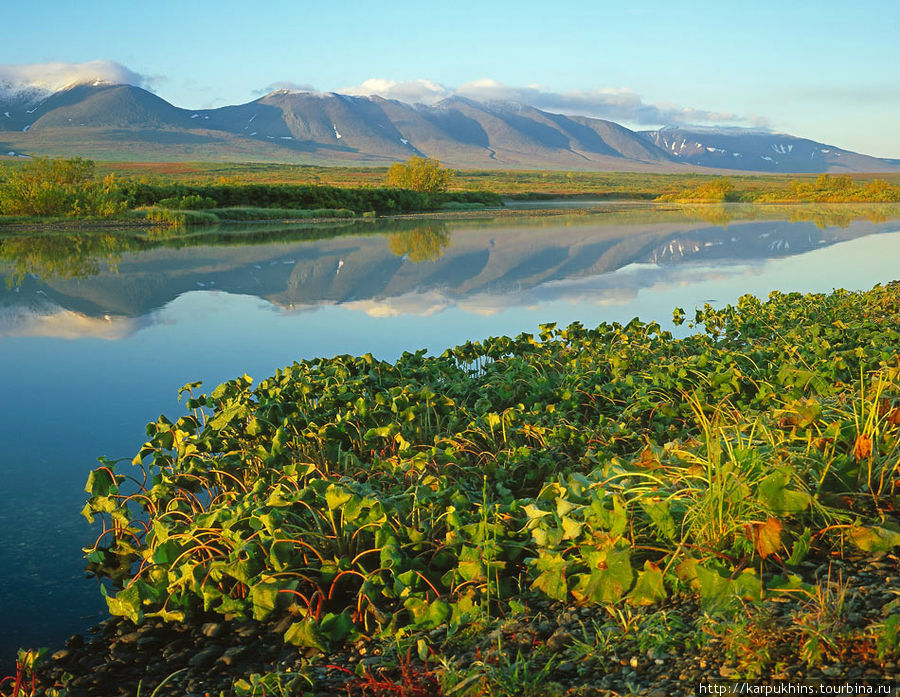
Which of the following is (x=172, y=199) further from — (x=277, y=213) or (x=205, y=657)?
(x=205, y=657)

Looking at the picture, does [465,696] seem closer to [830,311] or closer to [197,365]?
[197,365]

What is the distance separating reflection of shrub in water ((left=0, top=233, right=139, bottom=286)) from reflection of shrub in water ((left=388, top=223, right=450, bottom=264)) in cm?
657

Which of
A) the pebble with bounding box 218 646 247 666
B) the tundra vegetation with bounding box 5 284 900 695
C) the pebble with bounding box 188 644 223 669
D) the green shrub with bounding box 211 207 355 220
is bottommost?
the pebble with bounding box 188 644 223 669

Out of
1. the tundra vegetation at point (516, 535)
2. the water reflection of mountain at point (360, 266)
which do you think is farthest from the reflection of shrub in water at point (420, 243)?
the tundra vegetation at point (516, 535)

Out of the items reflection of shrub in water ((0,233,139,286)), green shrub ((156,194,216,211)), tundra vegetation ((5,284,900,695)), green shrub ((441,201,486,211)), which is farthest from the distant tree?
tundra vegetation ((5,284,900,695))

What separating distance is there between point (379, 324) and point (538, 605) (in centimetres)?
735

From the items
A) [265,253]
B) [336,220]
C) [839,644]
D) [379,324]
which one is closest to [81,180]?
[336,220]

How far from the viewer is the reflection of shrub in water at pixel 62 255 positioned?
13.9m

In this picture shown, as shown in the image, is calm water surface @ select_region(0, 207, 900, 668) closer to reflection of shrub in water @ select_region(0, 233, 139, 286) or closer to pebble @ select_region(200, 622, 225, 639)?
reflection of shrub in water @ select_region(0, 233, 139, 286)

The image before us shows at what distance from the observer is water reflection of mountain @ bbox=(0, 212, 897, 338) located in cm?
1142

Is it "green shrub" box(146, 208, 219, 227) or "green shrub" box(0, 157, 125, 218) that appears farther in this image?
"green shrub" box(146, 208, 219, 227)

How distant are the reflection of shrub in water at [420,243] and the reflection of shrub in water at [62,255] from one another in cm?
657

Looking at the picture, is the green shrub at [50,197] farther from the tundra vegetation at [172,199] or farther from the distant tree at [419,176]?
the distant tree at [419,176]

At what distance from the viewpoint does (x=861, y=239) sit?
76.3 feet
